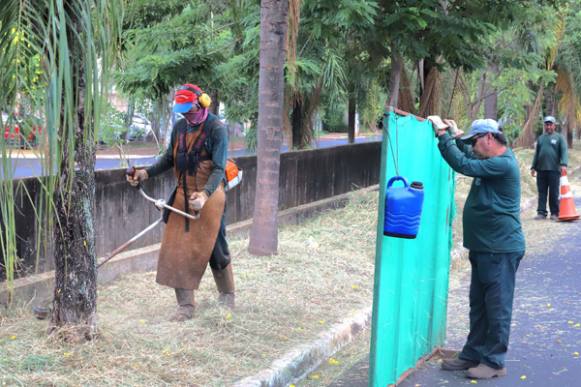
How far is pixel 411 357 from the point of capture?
5492 mm

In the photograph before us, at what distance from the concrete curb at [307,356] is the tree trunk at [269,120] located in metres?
1.99

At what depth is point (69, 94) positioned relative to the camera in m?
2.61

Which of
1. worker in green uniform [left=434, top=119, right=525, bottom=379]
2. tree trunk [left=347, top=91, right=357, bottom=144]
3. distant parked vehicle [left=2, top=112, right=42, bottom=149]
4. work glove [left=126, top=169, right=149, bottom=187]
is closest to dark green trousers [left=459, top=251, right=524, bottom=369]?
worker in green uniform [left=434, top=119, right=525, bottom=379]

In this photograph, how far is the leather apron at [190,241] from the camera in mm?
5789

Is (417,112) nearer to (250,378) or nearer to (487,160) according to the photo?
(487,160)

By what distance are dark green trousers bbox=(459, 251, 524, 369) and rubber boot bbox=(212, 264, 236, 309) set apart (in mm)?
2020

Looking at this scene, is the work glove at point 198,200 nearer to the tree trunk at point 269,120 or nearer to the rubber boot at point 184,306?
the rubber boot at point 184,306

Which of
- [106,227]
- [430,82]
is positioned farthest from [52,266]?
[430,82]

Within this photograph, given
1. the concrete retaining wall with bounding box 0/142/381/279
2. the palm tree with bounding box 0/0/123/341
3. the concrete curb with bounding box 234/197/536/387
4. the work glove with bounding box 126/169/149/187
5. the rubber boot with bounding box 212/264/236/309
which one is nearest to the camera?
the palm tree with bounding box 0/0/123/341

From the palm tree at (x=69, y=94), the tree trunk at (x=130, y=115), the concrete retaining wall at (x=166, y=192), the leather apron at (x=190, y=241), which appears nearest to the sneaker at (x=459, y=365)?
the leather apron at (x=190, y=241)

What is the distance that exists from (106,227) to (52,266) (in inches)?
34.9

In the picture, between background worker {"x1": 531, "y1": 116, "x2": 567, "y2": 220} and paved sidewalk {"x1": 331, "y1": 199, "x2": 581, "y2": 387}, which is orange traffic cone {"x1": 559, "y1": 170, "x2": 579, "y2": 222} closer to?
background worker {"x1": 531, "y1": 116, "x2": 567, "y2": 220}

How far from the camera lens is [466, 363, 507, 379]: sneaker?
17.7 ft

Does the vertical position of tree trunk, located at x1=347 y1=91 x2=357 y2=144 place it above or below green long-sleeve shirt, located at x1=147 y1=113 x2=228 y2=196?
above
